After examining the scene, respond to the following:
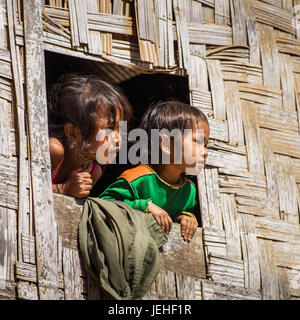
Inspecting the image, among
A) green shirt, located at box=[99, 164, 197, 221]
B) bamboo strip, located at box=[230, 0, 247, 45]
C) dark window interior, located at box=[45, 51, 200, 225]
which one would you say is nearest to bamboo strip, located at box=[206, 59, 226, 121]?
bamboo strip, located at box=[230, 0, 247, 45]

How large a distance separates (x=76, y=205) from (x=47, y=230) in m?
0.23

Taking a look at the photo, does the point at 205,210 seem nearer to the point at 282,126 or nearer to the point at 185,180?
the point at 185,180

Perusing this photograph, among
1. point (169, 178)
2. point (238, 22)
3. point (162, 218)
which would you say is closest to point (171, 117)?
point (169, 178)

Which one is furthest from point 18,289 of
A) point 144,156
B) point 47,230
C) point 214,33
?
point 214,33

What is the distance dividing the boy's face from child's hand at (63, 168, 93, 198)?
0.58 m

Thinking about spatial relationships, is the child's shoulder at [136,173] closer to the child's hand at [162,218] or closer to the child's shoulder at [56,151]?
the child's hand at [162,218]

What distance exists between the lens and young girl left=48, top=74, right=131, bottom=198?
394 cm

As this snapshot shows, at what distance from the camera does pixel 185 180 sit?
4227 mm

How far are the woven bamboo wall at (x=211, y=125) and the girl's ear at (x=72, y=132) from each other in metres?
0.40

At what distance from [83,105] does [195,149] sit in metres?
0.63

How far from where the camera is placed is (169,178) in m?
4.14

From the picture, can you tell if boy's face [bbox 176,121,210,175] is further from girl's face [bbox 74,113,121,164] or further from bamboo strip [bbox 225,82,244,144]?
girl's face [bbox 74,113,121,164]

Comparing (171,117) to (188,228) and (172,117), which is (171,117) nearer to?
(172,117)

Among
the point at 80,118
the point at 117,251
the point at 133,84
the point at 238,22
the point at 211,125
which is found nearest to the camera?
the point at 117,251
